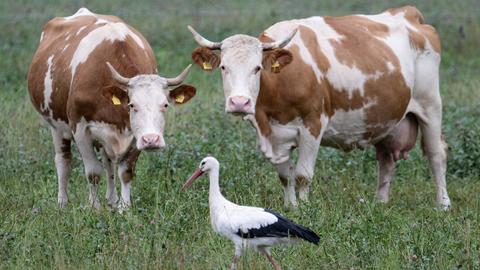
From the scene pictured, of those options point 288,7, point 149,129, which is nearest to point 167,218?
point 149,129

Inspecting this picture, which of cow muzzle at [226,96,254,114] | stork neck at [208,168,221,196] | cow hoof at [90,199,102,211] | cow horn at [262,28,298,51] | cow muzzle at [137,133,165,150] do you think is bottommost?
cow hoof at [90,199,102,211]

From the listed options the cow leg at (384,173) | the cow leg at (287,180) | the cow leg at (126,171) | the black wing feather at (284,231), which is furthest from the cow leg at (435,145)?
the black wing feather at (284,231)

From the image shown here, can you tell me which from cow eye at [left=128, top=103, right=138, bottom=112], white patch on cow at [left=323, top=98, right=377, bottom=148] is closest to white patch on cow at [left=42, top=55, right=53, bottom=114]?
cow eye at [left=128, top=103, right=138, bottom=112]

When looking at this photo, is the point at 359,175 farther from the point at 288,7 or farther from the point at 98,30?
the point at 288,7

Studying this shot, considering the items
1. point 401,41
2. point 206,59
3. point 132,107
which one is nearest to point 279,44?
point 206,59

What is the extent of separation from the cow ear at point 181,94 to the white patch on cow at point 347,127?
1.52 m

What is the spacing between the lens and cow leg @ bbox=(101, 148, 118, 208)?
985 centimetres

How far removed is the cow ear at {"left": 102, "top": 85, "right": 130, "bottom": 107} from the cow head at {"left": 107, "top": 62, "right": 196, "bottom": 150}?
36 millimetres

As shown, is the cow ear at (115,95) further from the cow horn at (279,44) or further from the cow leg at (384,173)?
the cow leg at (384,173)

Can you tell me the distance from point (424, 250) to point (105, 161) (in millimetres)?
3344

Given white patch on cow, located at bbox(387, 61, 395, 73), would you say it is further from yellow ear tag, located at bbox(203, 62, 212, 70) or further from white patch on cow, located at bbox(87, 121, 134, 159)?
white patch on cow, located at bbox(87, 121, 134, 159)

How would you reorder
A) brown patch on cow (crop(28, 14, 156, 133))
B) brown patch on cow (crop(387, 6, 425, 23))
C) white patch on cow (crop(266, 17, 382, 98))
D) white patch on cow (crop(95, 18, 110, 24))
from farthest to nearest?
brown patch on cow (crop(387, 6, 425, 23)), white patch on cow (crop(95, 18, 110, 24)), white patch on cow (crop(266, 17, 382, 98)), brown patch on cow (crop(28, 14, 156, 133))

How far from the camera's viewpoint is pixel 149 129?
877 cm

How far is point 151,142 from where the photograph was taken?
863 centimetres
